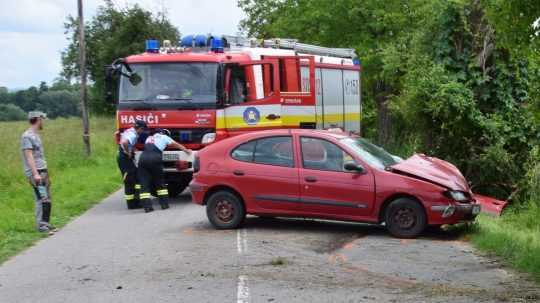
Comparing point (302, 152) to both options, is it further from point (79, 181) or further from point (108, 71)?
point (79, 181)

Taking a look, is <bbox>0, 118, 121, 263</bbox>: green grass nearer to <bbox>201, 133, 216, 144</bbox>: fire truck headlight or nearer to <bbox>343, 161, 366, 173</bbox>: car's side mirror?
<bbox>201, 133, 216, 144</bbox>: fire truck headlight

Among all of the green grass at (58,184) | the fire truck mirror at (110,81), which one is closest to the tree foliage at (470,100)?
the fire truck mirror at (110,81)

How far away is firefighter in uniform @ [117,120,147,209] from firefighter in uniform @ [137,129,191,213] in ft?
1.32

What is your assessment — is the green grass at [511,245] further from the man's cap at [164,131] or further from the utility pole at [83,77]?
the utility pole at [83,77]

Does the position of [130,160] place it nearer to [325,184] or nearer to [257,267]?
[325,184]

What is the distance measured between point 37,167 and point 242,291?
5.22 meters

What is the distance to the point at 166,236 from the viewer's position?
11.2 m

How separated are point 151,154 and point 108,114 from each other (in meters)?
36.7

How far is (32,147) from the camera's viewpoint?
1159 centimetres

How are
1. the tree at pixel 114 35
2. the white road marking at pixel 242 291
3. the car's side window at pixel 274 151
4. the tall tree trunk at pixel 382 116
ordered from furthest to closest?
the tree at pixel 114 35 → the tall tree trunk at pixel 382 116 → the car's side window at pixel 274 151 → the white road marking at pixel 242 291

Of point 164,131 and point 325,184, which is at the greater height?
point 164,131

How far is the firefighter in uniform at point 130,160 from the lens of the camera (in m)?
14.7

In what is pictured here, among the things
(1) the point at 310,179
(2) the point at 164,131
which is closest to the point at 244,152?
(1) the point at 310,179

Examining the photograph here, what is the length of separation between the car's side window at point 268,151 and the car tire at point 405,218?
5.16ft
